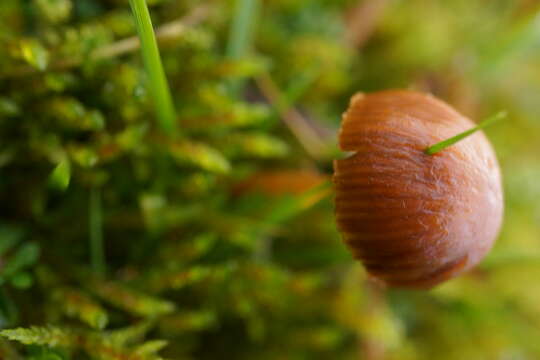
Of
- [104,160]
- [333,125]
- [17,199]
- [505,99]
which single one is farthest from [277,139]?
[505,99]

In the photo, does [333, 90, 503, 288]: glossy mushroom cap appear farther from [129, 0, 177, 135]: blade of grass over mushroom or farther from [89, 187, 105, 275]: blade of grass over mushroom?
[89, 187, 105, 275]: blade of grass over mushroom

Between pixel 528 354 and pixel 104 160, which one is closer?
pixel 104 160

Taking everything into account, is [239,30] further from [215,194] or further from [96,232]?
[96,232]

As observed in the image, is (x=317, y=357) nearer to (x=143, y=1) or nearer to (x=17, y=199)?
(x=17, y=199)

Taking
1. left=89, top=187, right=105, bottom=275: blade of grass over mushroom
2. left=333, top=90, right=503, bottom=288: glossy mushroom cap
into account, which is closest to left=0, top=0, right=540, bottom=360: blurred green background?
left=89, top=187, right=105, bottom=275: blade of grass over mushroom

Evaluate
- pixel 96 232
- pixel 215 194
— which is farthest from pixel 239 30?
pixel 96 232

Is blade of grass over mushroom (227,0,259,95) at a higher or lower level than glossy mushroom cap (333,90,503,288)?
higher
